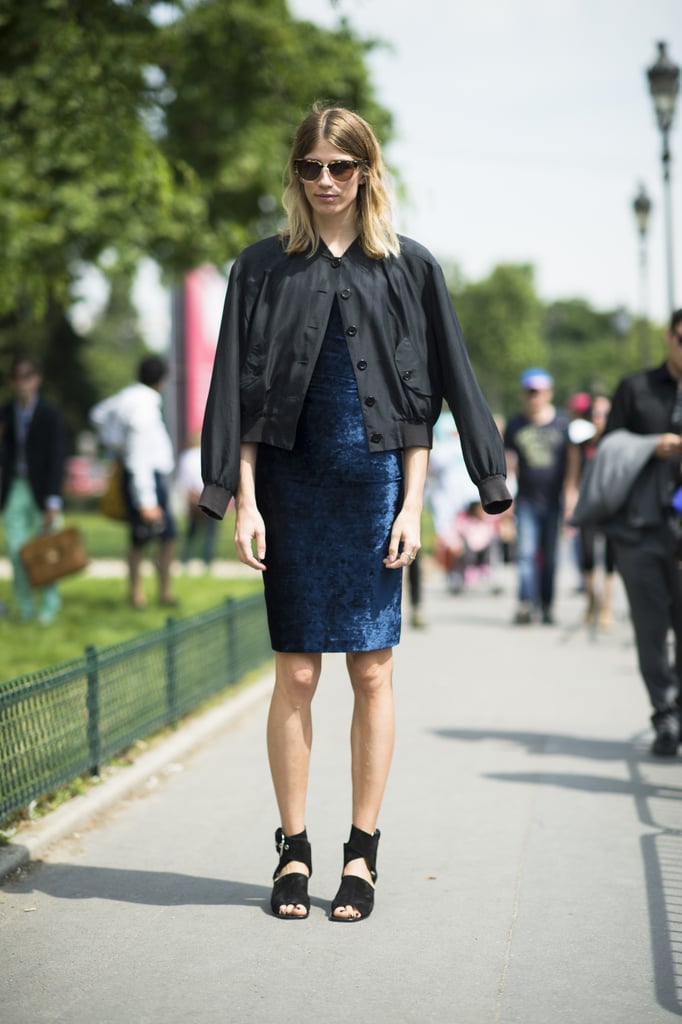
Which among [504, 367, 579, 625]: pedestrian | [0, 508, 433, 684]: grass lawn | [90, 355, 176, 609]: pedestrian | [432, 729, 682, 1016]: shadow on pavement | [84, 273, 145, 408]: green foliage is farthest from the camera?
[84, 273, 145, 408]: green foliage

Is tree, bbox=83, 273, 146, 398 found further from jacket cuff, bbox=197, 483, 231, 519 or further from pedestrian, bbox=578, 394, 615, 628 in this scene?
jacket cuff, bbox=197, 483, 231, 519

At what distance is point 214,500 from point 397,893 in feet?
4.60

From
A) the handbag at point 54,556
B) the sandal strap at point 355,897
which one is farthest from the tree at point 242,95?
the sandal strap at point 355,897

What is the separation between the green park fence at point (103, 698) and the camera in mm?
5453

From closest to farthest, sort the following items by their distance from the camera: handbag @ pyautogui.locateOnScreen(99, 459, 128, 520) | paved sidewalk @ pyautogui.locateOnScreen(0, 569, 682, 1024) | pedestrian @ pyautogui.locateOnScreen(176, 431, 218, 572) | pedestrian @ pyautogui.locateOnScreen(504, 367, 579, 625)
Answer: paved sidewalk @ pyautogui.locateOnScreen(0, 569, 682, 1024)
handbag @ pyautogui.locateOnScreen(99, 459, 128, 520)
pedestrian @ pyautogui.locateOnScreen(504, 367, 579, 625)
pedestrian @ pyautogui.locateOnScreen(176, 431, 218, 572)

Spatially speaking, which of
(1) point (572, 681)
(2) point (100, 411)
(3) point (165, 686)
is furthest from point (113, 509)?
(3) point (165, 686)

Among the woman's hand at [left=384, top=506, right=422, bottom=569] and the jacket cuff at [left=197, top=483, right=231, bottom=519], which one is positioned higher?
the jacket cuff at [left=197, top=483, right=231, bottom=519]

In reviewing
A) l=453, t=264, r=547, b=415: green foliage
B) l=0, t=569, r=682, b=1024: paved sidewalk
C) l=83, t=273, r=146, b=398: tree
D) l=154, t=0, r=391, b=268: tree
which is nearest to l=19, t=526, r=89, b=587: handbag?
A: l=154, t=0, r=391, b=268: tree

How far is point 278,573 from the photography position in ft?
14.8

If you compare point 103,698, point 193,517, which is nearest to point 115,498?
point 193,517

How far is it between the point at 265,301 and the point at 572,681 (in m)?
5.71

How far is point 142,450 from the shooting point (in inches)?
471

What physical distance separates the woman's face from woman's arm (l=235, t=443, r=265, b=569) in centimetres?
73

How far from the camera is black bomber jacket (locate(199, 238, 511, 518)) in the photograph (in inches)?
175
